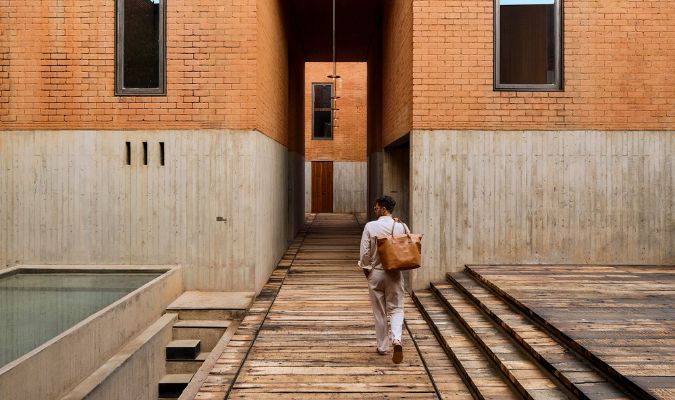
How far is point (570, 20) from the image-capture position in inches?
287

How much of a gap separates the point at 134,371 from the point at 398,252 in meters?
2.96

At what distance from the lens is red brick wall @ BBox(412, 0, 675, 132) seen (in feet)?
23.8

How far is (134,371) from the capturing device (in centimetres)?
511

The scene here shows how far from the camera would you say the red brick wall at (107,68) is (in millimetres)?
7070

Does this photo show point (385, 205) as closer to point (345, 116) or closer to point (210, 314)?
point (210, 314)

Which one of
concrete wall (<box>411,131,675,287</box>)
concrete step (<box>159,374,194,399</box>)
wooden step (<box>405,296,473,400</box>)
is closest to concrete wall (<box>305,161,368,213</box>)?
concrete wall (<box>411,131,675,287</box>)

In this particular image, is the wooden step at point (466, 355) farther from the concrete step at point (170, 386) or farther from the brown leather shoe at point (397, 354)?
the concrete step at point (170, 386)

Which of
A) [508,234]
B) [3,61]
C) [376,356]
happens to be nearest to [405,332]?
[376,356]

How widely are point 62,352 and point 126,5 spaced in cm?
515

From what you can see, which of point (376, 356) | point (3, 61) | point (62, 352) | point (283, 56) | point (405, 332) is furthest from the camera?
point (283, 56)

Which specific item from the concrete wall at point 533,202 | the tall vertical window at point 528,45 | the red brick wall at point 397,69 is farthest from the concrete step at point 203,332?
the tall vertical window at point 528,45

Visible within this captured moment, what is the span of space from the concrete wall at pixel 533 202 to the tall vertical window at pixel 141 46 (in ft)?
12.6

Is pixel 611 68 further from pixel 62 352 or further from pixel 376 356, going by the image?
pixel 62 352

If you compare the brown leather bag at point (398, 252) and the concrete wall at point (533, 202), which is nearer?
the brown leather bag at point (398, 252)
